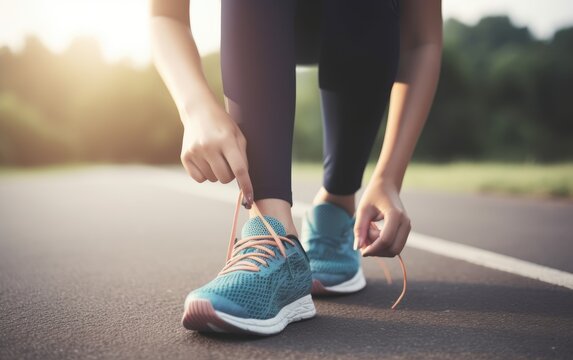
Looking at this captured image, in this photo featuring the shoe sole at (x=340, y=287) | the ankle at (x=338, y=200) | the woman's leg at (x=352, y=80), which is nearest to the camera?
the woman's leg at (x=352, y=80)

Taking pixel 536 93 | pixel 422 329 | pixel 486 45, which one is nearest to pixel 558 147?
pixel 536 93

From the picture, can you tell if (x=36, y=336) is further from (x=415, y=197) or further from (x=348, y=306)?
(x=415, y=197)

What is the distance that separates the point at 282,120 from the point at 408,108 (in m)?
0.37

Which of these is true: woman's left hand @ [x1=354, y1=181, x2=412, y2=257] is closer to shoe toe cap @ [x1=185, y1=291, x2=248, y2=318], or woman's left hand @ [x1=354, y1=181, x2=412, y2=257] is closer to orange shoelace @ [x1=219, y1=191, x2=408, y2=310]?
orange shoelace @ [x1=219, y1=191, x2=408, y2=310]

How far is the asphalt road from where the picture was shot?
112 cm

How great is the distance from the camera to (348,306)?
150 cm

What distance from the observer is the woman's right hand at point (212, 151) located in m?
1.12

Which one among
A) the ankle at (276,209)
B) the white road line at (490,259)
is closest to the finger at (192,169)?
the ankle at (276,209)

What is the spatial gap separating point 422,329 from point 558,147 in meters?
28.2

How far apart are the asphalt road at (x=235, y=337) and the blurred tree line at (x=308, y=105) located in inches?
581

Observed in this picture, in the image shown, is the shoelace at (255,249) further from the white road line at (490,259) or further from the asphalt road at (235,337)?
the white road line at (490,259)

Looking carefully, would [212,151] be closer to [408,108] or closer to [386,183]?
[386,183]

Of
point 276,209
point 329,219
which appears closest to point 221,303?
point 276,209

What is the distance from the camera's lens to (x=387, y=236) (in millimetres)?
1236
